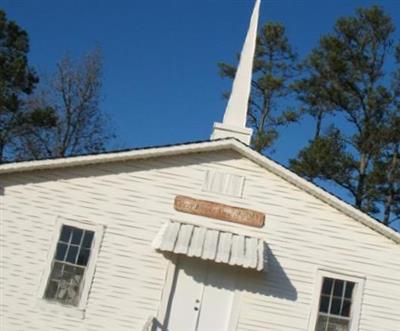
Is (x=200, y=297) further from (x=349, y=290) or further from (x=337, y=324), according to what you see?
(x=349, y=290)

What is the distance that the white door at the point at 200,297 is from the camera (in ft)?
41.7

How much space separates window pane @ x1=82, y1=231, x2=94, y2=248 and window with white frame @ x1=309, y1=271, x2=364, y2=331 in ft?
16.4

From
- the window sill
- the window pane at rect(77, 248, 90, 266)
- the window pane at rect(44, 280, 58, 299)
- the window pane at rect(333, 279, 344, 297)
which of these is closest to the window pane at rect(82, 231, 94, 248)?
the window pane at rect(77, 248, 90, 266)

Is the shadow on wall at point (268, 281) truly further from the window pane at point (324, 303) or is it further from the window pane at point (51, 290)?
the window pane at point (51, 290)

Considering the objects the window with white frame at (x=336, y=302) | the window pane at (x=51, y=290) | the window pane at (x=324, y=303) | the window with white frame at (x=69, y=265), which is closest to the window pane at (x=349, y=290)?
the window with white frame at (x=336, y=302)

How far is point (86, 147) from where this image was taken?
32906 millimetres

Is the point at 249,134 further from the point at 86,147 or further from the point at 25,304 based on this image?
the point at 86,147

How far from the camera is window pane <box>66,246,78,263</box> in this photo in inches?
506

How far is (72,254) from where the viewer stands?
12898mm

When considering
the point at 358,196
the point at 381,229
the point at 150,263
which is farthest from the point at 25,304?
the point at 358,196

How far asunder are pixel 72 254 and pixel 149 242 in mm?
1681

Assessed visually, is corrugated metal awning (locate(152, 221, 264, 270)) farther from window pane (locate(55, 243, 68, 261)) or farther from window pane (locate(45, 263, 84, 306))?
window pane (locate(55, 243, 68, 261))

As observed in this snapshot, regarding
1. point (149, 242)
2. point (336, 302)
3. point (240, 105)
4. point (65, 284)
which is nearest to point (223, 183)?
point (149, 242)

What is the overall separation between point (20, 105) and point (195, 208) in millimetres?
18798
